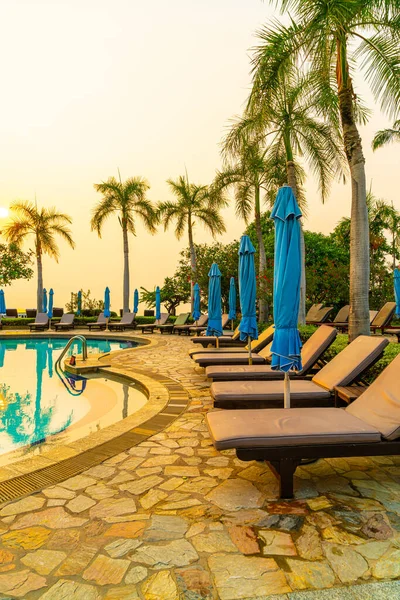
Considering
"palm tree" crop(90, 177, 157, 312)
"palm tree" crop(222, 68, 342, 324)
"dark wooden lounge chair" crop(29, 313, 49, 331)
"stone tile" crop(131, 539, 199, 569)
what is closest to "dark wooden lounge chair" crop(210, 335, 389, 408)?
"stone tile" crop(131, 539, 199, 569)

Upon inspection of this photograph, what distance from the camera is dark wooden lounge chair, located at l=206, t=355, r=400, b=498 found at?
3.01m

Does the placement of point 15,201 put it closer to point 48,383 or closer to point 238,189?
point 238,189

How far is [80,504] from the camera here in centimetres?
311

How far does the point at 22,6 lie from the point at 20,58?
2558 millimetres

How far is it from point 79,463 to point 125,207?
23.8m

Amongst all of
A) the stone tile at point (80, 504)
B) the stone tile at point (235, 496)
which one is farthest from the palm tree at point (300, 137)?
the stone tile at point (80, 504)

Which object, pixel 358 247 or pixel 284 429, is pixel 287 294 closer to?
pixel 284 429

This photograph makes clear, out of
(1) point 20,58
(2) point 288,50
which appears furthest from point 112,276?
(2) point 288,50

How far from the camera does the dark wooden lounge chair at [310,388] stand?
4.56 m

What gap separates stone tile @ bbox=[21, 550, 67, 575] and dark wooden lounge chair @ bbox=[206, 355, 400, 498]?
122 cm

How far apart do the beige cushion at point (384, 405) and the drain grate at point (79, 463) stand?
2.33m

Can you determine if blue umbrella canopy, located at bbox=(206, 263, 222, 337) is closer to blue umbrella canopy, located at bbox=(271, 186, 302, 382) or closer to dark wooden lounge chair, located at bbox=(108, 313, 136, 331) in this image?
blue umbrella canopy, located at bbox=(271, 186, 302, 382)

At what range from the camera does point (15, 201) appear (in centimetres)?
2728

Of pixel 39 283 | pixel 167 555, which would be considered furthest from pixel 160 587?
pixel 39 283
